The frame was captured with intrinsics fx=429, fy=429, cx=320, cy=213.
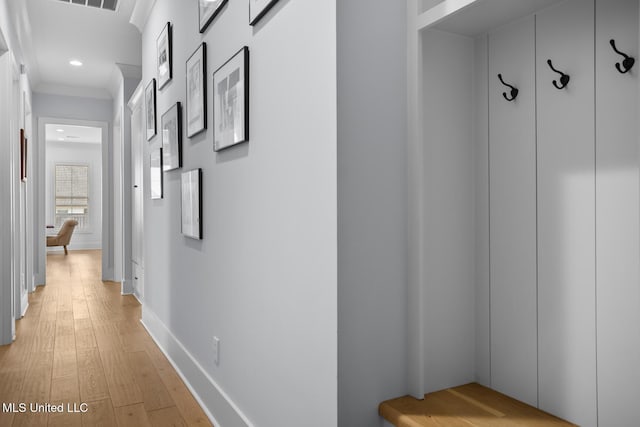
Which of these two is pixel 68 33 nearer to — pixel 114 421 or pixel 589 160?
pixel 114 421

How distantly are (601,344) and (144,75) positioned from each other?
3684 mm

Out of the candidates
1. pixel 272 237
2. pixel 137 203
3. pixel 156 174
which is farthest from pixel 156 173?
pixel 272 237

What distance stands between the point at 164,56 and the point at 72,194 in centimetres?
943

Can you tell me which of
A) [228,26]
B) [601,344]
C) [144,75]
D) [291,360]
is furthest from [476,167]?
[144,75]

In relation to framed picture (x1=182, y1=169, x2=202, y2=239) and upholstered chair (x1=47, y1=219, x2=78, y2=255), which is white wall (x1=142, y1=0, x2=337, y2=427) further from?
upholstered chair (x1=47, y1=219, x2=78, y2=255)

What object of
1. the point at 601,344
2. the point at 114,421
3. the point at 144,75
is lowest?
the point at 114,421

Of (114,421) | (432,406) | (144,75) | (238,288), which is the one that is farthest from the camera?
(144,75)

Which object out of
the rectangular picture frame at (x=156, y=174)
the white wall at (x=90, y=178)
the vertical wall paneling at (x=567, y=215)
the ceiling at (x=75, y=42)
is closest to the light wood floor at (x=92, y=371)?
the rectangular picture frame at (x=156, y=174)

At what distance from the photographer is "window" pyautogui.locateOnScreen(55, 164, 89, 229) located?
10.6 metres

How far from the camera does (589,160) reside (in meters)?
1.02

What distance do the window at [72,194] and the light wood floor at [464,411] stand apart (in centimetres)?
1151

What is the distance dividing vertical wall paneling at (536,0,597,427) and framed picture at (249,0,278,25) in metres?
0.84

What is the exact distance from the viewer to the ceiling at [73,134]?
29.0ft

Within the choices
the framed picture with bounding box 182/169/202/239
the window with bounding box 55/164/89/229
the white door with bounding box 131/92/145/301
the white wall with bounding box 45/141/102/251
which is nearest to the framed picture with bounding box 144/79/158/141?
the white door with bounding box 131/92/145/301
